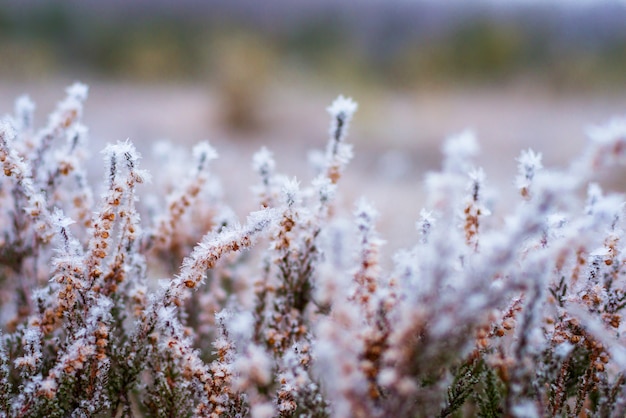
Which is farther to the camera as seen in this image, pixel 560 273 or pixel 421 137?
pixel 421 137

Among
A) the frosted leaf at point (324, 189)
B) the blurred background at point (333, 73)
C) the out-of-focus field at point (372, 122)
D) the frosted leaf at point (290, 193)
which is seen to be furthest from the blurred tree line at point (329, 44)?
the frosted leaf at point (290, 193)

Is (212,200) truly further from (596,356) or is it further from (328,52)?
(328,52)

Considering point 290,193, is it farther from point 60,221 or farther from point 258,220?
point 60,221

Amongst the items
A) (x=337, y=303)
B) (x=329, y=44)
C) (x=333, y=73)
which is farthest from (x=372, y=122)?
(x=337, y=303)

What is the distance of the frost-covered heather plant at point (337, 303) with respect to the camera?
1195mm

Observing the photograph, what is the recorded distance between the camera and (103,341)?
149 centimetres

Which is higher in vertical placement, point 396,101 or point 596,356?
point 396,101

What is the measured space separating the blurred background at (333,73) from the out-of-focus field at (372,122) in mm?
64

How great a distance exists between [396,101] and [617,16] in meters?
13.1

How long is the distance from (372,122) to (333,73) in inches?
258

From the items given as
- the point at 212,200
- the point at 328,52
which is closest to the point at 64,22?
the point at 328,52

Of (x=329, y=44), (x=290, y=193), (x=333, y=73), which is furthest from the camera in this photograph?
(x=329, y=44)

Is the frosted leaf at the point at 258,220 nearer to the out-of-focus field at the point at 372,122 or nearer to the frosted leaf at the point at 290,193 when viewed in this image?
the frosted leaf at the point at 290,193

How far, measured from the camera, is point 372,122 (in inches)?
615
